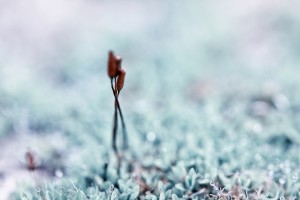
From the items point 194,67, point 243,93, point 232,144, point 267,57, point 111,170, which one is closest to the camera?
point 111,170

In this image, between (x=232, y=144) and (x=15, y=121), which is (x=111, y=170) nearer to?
(x=232, y=144)

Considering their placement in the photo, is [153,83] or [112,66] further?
[153,83]

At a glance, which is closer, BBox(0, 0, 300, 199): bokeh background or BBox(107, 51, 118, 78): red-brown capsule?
BBox(107, 51, 118, 78): red-brown capsule

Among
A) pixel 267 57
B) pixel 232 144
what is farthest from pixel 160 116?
pixel 267 57

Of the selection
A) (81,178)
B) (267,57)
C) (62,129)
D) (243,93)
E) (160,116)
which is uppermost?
(267,57)

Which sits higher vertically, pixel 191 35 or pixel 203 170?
pixel 191 35

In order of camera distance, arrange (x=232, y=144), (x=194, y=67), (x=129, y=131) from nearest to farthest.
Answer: (x=232, y=144) → (x=129, y=131) → (x=194, y=67)

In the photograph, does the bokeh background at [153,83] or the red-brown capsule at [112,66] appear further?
the bokeh background at [153,83]

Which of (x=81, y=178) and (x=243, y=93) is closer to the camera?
(x=81, y=178)
